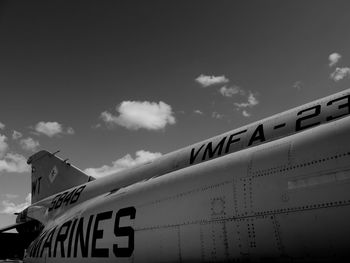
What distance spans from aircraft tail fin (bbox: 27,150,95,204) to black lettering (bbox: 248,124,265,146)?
26.8 feet

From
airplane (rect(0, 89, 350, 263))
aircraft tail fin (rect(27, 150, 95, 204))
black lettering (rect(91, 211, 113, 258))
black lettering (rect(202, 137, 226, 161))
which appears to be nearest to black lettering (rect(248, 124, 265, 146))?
airplane (rect(0, 89, 350, 263))

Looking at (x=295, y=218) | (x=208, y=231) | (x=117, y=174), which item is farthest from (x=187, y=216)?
(x=117, y=174)

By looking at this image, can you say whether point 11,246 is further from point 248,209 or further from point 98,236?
point 248,209

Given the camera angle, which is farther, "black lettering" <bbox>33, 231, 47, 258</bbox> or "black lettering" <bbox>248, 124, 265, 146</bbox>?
"black lettering" <bbox>33, 231, 47, 258</bbox>

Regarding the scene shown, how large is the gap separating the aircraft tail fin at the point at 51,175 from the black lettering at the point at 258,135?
26.8ft

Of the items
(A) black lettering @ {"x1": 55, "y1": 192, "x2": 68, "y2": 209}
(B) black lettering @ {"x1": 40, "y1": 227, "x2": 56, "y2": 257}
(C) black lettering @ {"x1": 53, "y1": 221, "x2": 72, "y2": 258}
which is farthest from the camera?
(A) black lettering @ {"x1": 55, "y1": 192, "x2": 68, "y2": 209}

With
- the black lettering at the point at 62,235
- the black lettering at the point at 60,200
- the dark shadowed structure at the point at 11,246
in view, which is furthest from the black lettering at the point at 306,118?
the dark shadowed structure at the point at 11,246

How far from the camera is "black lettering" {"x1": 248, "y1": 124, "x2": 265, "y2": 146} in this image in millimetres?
7064

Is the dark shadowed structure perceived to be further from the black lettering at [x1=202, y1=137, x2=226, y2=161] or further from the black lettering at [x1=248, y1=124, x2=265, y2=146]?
the black lettering at [x1=248, y1=124, x2=265, y2=146]

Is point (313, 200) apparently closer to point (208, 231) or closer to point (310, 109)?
point (208, 231)

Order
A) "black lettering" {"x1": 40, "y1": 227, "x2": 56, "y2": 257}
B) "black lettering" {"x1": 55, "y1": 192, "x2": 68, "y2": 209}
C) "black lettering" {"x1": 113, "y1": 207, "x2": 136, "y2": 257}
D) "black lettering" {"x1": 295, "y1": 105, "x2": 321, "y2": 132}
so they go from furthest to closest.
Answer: "black lettering" {"x1": 55, "y1": 192, "x2": 68, "y2": 209} → "black lettering" {"x1": 40, "y1": 227, "x2": 56, "y2": 257} → "black lettering" {"x1": 295, "y1": 105, "x2": 321, "y2": 132} → "black lettering" {"x1": 113, "y1": 207, "x2": 136, "y2": 257}

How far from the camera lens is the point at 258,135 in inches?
282

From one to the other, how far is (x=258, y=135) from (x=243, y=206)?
2909mm

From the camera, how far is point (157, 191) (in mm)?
5941
